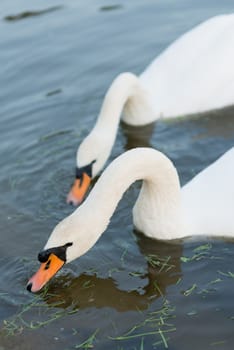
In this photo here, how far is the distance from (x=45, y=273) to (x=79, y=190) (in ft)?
6.71

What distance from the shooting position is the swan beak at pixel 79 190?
842 centimetres

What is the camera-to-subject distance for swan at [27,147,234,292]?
653 cm

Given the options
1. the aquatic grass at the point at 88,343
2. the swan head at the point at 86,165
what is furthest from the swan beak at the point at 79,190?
the aquatic grass at the point at 88,343

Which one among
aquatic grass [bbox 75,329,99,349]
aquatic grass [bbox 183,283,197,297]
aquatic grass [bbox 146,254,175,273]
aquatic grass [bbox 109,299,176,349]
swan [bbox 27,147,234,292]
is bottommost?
aquatic grass [bbox 146,254,175,273]

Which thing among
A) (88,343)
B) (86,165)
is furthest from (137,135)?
(88,343)

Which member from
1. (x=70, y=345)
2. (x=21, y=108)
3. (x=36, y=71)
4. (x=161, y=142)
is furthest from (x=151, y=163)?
(x=36, y=71)

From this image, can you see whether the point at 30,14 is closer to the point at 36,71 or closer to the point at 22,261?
the point at 36,71

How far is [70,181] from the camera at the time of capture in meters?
8.99

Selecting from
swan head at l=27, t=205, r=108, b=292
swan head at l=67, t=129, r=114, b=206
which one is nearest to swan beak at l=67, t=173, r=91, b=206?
swan head at l=67, t=129, r=114, b=206

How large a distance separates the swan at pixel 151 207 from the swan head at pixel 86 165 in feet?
3.18

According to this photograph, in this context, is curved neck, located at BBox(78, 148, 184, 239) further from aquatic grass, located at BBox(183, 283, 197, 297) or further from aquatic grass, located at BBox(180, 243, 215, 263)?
aquatic grass, located at BBox(183, 283, 197, 297)

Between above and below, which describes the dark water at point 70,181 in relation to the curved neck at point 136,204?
below

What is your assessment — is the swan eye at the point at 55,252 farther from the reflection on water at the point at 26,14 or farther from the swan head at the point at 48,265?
the reflection on water at the point at 26,14

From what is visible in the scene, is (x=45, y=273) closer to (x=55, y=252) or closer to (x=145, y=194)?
(x=55, y=252)
